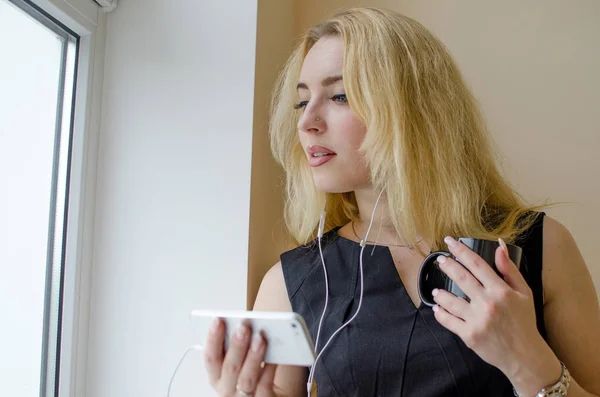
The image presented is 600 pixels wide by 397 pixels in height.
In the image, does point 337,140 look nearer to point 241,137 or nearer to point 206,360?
point 241,137

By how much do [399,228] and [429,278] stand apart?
0.68 feet

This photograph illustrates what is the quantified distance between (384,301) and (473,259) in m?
0.26

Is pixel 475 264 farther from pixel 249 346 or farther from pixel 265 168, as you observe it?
pixel 265 168

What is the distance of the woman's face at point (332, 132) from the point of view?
980 mm

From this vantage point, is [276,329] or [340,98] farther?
[340,98]

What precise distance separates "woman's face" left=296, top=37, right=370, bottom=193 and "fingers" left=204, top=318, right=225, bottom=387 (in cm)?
36

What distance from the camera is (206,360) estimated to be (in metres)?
0.77

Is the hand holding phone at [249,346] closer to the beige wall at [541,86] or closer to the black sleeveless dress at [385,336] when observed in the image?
the black sleeveless dress at [385,336]

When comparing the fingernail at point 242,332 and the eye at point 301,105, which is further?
the eye at point 301,105

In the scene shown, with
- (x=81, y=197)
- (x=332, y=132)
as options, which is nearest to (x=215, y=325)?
(x=332, y=132)

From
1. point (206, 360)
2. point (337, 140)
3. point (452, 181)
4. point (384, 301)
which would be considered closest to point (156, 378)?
point (206, 360)

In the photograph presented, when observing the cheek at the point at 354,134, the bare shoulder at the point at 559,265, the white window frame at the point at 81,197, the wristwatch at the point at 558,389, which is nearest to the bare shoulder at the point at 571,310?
the bare shoulder at the point at 559,265

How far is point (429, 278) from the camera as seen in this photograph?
82 centimetres

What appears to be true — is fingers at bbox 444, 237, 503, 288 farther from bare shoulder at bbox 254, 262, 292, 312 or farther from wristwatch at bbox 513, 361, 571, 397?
bare shoulder at bbox 254, 262, 292, 312
